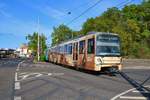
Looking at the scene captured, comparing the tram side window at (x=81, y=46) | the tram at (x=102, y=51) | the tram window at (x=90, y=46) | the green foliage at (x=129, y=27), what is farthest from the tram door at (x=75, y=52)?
the green foliage at (x=129, y=27)

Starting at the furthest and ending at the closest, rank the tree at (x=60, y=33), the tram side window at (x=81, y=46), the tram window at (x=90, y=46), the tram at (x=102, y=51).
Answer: the tree at (x=60, y=33) < the tram side window at (x=81, y=46) < the tram window at (x=90, y=46) < the tram at (x=102, y=51)

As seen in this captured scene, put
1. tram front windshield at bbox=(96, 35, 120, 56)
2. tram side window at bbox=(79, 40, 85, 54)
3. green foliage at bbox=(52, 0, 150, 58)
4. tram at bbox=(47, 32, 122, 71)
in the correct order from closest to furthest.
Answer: tram at bbox=(47, 32, 122, 71), tram front windshield at bbox=(96, 35, 120, 56), tram side window at bbox=(79, 40, 85, 54), green foliage at bbox=(52, 0, 150, 58)

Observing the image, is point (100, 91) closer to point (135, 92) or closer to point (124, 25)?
point (135, 92)

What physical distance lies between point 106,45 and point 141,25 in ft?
237

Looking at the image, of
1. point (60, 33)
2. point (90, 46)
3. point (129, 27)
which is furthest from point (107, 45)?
point (60, 33)

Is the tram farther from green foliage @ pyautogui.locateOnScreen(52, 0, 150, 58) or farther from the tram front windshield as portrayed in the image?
green foliage @ pyautogui.locateOnScreen(52, 0, 150, 58)

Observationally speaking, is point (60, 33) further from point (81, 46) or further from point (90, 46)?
point (90, 46)

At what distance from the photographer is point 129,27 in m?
87.0

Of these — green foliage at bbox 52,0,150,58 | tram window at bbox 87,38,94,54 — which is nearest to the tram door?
tram window at bbox 87,38,94,54

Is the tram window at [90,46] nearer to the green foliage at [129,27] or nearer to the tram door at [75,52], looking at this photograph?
the tram door at [75,52]

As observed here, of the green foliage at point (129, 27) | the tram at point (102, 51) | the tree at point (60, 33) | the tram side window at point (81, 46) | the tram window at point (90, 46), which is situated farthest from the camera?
the tree at point (60, 33)

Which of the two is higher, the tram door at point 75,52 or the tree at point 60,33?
the tree at point 60,33

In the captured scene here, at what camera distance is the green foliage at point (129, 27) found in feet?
266

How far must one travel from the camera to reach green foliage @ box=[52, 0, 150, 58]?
81062 millimetres
